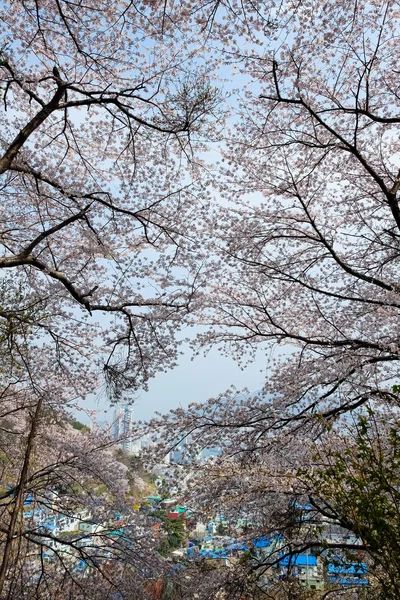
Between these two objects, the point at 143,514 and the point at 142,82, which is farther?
the point at 143,514

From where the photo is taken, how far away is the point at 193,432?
5.36 m

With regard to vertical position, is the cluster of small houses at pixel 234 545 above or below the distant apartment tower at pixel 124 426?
below

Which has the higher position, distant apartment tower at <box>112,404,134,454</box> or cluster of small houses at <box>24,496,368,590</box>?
distant apartment tower at <box>112,404,134,454</box>

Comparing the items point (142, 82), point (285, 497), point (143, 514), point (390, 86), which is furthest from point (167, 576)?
point (390, 86)

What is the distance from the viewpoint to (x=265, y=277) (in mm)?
5566

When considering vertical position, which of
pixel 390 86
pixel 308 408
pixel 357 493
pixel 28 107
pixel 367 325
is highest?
pixel 28 107

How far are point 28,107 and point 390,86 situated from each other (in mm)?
4213

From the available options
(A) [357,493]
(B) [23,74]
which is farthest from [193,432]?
(B) [23,74]

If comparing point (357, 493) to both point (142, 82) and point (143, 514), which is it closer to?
point (142, 82)

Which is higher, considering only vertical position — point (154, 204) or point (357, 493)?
point (154, 204)

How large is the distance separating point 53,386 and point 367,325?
15.7 feet

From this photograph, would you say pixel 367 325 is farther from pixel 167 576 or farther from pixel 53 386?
pixel 53 386

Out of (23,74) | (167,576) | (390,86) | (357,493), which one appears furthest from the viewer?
(167,576)

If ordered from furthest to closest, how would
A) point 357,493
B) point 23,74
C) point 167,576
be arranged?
point 167,576, point 23,74, point 357,493
